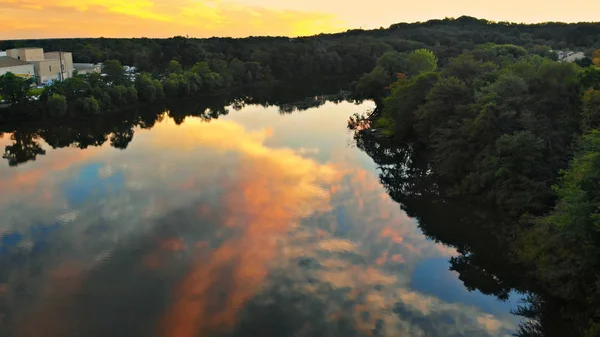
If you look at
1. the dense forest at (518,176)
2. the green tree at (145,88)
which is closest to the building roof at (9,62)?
the green tree at (145,88)

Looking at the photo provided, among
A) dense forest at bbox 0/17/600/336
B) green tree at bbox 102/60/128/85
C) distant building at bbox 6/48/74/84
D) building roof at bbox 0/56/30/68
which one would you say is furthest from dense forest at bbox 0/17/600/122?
building roof at bbox 0/56/30/68

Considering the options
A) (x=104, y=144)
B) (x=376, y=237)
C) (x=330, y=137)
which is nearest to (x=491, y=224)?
(x=376, y=237)

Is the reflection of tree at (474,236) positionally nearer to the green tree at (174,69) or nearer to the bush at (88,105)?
the bush at (88,105)

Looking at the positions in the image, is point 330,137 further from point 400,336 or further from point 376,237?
point 400,336

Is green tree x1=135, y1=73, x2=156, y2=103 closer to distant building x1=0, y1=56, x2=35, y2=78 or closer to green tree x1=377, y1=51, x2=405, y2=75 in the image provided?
distant building x1=0, y1=56, x2=35, y2=78

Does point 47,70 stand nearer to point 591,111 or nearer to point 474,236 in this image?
point 474,236
